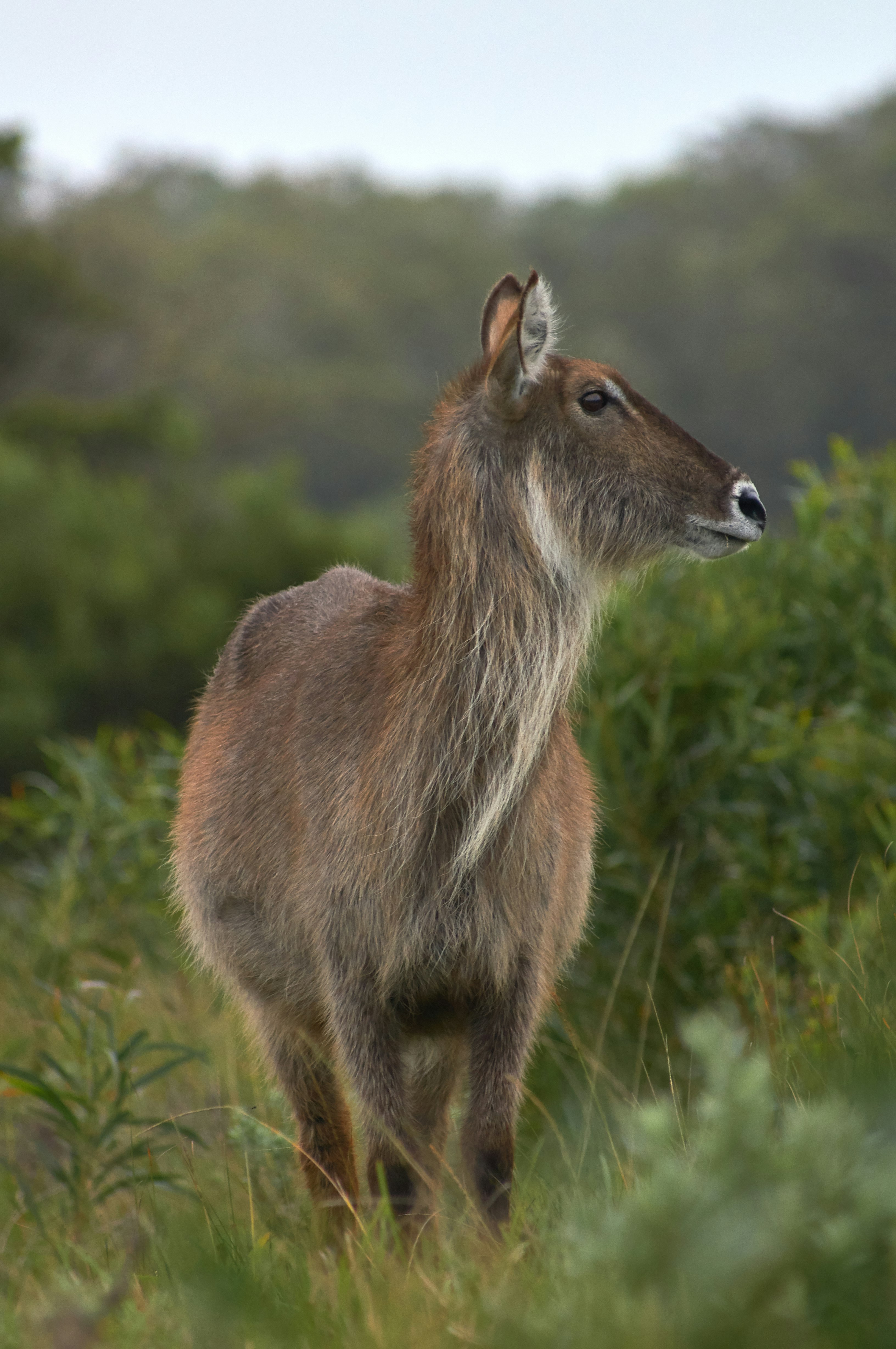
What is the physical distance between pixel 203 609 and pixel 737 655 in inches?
564

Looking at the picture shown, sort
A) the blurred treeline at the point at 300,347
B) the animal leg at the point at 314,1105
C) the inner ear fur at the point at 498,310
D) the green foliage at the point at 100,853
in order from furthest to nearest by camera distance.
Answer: the blurred treeline at the point at 300,347
the green foliage at the point at 100,853
the animal leg at the point at 314,1105
the inner ear fur at the point at 498,310

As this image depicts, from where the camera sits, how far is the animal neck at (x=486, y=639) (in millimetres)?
3041

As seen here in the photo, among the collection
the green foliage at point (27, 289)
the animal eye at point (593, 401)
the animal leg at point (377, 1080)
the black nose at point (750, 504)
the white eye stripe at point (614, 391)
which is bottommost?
the animal leg at point (377, 1080)

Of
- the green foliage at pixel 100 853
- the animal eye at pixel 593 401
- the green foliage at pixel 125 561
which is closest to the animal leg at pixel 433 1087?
the animal eye at pixel 593 401

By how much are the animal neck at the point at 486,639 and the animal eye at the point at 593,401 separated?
19 centimetres

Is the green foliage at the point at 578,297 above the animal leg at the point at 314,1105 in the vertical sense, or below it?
above

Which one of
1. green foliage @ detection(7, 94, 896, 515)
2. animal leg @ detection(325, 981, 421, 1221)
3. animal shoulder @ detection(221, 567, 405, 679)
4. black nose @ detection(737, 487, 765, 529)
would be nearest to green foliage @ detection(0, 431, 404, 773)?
green foliage @ detection(7, 94, 896, 515)

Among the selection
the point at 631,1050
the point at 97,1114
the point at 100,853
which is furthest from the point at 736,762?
the point at 100,853

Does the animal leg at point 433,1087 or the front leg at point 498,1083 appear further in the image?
the animal leg at point 433,1087

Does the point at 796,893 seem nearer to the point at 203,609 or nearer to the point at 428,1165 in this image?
the point at 428,1165

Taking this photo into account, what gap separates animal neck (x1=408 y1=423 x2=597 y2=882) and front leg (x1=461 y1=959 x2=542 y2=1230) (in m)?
0.33

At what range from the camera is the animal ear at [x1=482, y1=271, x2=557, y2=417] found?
3088mm

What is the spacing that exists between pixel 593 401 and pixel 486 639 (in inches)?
22.5

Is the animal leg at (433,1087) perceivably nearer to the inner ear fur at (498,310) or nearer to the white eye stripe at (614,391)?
the white eye stripe at (614,391)
